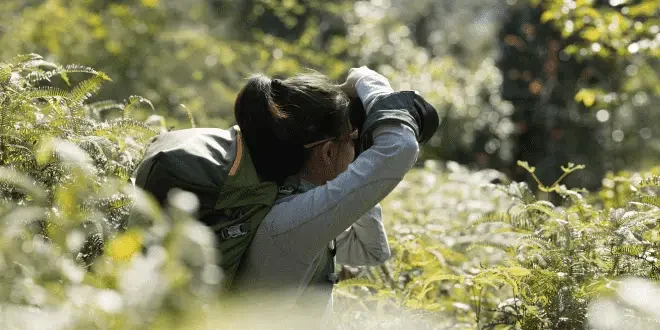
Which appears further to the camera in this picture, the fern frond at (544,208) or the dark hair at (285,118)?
the fern frond at (544,208)

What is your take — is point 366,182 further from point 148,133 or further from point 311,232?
point 148,133

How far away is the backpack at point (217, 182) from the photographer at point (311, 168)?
0.17ft

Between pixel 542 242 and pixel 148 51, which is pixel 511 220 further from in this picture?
pixel 148 51

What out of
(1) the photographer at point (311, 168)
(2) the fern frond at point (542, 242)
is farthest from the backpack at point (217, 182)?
(2) the fern frond at point (542, 242)

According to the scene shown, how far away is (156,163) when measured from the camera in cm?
246

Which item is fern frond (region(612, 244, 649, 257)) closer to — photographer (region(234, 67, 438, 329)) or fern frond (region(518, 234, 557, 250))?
fern frond (region(518, 234, 557, 250))

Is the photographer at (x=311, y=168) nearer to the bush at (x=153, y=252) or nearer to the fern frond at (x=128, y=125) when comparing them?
the bush at (x=153, y=252)

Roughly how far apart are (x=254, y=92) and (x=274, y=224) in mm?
465

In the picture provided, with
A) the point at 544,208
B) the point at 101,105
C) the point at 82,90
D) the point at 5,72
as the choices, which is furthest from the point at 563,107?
the point at 5,72

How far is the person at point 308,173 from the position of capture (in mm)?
2568

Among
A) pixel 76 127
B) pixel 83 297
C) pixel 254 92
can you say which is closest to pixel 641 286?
pixel 83 297

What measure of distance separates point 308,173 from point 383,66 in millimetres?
11182

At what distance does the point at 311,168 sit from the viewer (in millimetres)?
2951

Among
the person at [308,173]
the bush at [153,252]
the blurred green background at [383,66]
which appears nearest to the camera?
the bush at [153,252]
